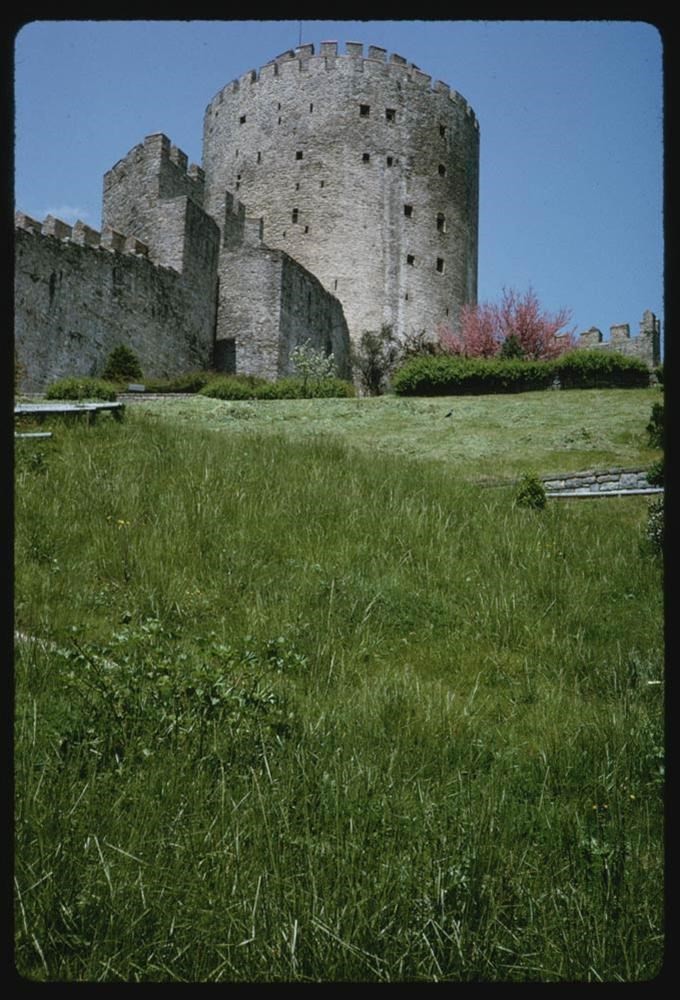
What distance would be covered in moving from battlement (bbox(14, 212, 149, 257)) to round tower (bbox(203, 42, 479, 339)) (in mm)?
14720

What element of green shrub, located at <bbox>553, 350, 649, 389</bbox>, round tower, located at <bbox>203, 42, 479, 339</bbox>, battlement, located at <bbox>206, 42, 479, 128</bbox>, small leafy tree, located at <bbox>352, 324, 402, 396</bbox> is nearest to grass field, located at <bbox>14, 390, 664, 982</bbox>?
green shrub, located at <bbox>553, 350, 649, 389</bbox>

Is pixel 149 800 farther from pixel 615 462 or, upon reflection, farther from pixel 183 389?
pixel 183 389

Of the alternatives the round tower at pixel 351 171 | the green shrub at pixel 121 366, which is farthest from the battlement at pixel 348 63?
the green shrub at pixel 121 366

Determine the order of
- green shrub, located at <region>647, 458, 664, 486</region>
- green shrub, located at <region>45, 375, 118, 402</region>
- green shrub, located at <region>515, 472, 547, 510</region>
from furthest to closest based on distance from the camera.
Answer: green shrub, located at <region>45, 375, 118, 402</region>, green shrub, located at <region>647, 458, 664, 486</region>, green shrub, located at <region>515, 472, 547, 510</region>

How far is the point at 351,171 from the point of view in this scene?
41.3m

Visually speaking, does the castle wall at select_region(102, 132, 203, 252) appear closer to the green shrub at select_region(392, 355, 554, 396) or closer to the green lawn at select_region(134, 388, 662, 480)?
the green shrub at select_region(392, 355, 554, 396)

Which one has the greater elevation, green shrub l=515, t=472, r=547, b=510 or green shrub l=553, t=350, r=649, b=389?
green shrub l=553, t=350, r=649, b=389

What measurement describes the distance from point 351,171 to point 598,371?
2234 cm

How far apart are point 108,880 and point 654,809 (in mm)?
1947

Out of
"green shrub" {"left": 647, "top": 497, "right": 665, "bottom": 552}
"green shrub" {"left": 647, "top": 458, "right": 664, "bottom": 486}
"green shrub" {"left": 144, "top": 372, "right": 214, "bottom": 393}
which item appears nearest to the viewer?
"green shrub" {"left": 647, "top": 497, "right": 665, "bottom": 552}

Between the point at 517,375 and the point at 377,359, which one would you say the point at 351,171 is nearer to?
the point at 377,359

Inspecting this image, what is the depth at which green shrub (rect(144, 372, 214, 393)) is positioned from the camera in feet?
83.7

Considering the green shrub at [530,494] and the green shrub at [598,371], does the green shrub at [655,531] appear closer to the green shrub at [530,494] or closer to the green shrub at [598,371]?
the green shrub at [530,494]
